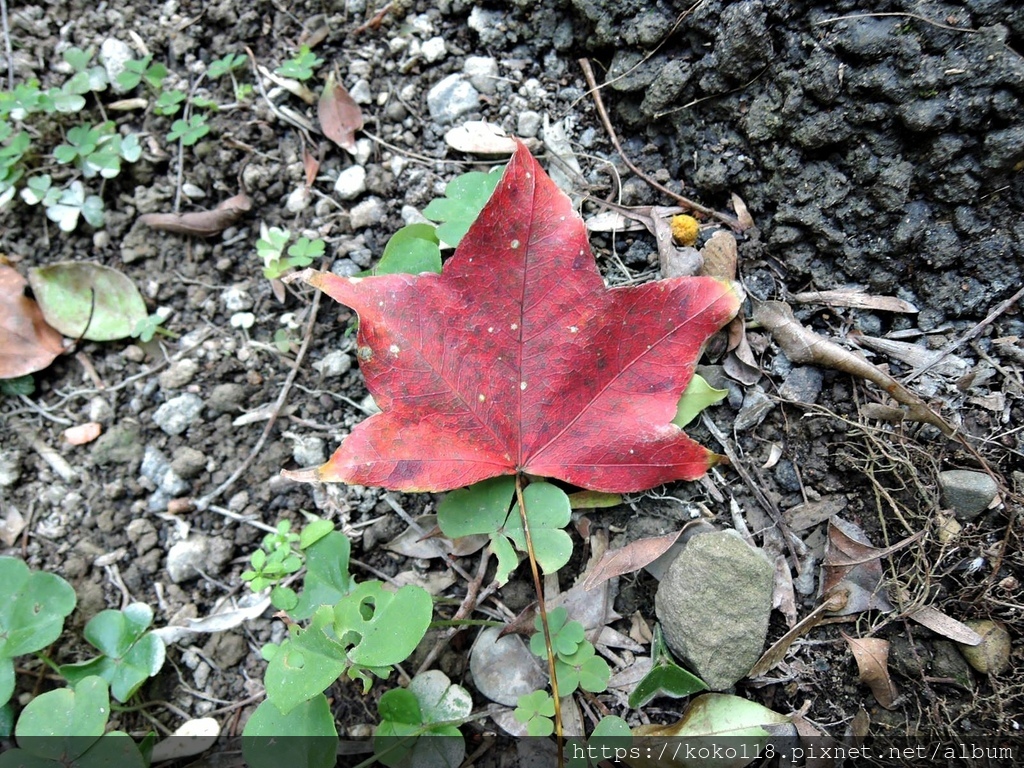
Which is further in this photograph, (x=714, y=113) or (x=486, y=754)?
(x=714, y=113)

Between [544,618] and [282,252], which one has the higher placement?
[282,252]

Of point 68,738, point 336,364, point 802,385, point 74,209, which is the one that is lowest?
point 68,738

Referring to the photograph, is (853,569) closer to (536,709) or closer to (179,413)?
(536,709)

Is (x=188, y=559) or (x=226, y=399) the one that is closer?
(x=188, y=559)

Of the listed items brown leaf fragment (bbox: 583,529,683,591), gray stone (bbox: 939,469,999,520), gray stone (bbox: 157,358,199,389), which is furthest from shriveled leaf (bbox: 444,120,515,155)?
gray stone (bbox: 939,469,999,520)

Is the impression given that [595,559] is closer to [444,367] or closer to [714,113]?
[444,367]

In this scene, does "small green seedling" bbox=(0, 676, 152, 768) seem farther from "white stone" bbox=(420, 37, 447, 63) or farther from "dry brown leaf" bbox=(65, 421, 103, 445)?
"white stone" bbox=(420, 37, 447, 63)

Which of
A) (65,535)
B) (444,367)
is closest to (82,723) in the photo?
(65,535)

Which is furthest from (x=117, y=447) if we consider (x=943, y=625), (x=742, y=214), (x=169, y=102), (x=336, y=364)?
(x=943, y=625)
